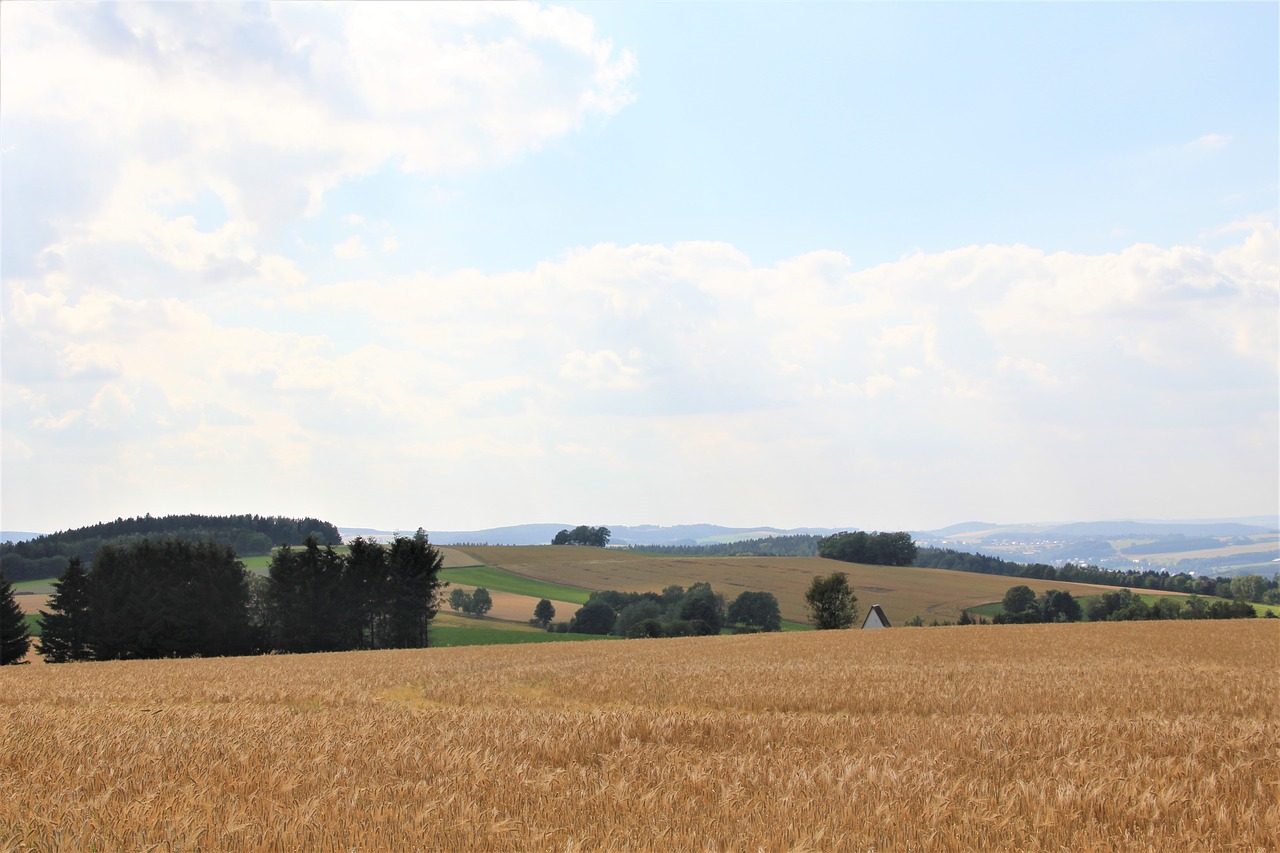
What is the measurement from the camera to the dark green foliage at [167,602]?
61844 mm

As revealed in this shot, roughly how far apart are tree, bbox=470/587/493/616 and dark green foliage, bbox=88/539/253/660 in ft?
127

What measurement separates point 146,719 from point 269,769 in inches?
189

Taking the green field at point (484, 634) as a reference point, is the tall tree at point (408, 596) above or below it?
above

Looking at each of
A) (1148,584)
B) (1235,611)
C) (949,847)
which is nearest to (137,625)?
(949,847)

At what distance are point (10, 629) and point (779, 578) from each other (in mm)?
89219

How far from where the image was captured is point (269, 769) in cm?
700

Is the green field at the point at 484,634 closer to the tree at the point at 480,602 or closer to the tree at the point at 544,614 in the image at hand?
the tree at the point at 544,614

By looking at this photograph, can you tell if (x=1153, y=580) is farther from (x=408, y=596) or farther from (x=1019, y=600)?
(x=408, y=596)

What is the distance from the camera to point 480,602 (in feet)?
340

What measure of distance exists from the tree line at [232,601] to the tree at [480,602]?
27976mm

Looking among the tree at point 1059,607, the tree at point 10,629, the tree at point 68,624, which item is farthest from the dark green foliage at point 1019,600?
the tree at point 10,629

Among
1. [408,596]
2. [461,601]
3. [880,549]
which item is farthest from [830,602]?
[880,549]

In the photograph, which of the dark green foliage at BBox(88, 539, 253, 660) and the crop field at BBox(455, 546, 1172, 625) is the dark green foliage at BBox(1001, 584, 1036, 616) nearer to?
the crop field at BBox(455, 546, 1172, 625)

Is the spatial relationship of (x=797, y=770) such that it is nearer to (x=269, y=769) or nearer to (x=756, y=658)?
(x=269, y=769)
